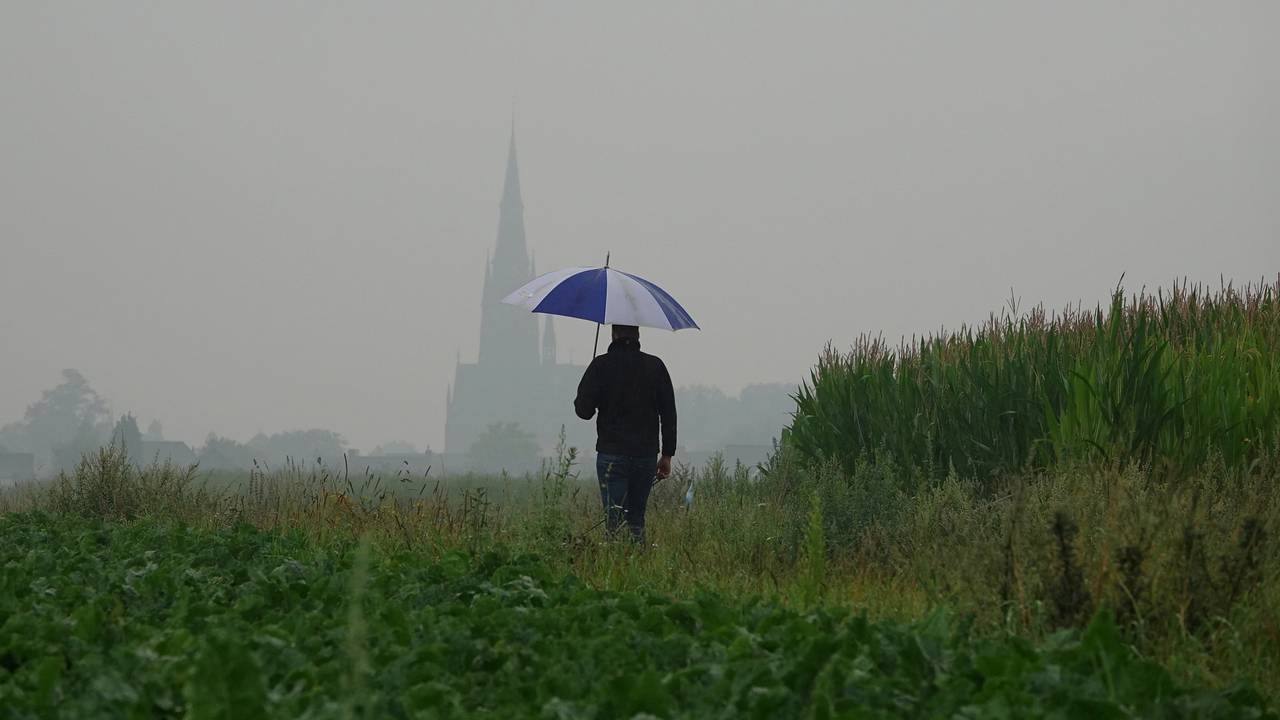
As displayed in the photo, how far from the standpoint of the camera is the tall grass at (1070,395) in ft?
32.1

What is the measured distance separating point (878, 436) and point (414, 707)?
948cm

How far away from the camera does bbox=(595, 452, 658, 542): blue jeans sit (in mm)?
9297

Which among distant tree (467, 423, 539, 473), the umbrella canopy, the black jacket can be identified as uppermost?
distant tree (467, 423, 539, 473)

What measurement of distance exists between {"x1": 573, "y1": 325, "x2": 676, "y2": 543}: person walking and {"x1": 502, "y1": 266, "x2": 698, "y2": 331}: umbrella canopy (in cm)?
19

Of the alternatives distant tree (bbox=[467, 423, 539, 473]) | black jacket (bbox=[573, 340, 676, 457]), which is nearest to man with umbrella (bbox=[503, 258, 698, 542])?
black jacket (bbox=[573, 340, 676, 457])

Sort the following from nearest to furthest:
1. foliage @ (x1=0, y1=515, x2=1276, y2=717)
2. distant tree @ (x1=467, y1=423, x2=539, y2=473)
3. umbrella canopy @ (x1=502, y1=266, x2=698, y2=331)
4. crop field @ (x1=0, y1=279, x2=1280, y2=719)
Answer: foliage @ (x1=0, y1=515, x2=1276, y2=717)
crop field @ (x1=0, y1=279, x2=1280, y2=719)
umbrella canopy @ (x1=502, y1=266, x2=698, y2=331)
distant tree @ (x1=467, y1=423, x2=539, y2=473)

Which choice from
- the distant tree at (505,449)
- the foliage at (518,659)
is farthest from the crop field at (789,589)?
the distant tree at (505,449)

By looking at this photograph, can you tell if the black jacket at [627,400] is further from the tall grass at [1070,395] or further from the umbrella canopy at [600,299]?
the tall grass at [1070,395]

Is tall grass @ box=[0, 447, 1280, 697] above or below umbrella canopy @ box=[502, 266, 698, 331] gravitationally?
below

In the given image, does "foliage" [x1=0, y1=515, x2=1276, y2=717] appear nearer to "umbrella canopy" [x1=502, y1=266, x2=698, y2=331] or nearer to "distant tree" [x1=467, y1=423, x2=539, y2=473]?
"umbrella canopy" [x1=502, y1=266, x2=698, y2=331]

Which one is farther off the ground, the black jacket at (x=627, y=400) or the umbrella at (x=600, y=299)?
the umbrella at (x=600, y=299)

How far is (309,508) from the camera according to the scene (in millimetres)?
12125

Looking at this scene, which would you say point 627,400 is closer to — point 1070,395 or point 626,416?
point 626,416

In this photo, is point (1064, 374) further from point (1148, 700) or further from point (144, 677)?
point (144, 677)
